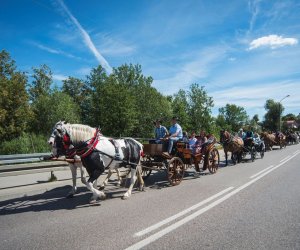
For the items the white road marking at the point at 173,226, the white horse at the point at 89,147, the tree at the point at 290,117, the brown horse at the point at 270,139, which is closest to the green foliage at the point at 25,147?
the white horse at the point at 89,147

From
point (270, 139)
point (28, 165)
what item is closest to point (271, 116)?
point (270, 139)

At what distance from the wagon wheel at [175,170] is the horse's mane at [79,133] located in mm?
3155

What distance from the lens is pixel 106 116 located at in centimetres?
4631

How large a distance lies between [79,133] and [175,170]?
3859 mm

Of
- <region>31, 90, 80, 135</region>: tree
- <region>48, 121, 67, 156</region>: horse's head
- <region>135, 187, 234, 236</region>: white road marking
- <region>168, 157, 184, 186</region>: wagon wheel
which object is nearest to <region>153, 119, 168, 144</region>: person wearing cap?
<region>168, 157, 184, 186</region>: wagon wheel

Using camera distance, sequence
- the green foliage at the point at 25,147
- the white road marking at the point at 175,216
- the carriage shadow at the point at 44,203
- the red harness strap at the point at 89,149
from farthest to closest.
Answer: the green foliage at the point at 25,147
the red harness strap at the point at 89,149
the carriage shadow at the point at 44,203
the white road marking at the point at 175,216

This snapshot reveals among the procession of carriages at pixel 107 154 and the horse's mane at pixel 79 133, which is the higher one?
the horse's mane at pixel 79 133

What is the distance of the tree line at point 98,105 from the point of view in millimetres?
29955

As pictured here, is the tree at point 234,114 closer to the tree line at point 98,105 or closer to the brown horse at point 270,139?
the tree line at point 98,105

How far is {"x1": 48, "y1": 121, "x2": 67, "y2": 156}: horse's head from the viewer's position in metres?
6.83

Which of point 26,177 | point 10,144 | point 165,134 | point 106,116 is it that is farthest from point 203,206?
point 106,116

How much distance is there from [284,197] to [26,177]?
903 cm

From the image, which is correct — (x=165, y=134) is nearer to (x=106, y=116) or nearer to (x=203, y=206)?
(x=203, y=206)

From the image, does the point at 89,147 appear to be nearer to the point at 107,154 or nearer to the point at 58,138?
the point at 107,154
